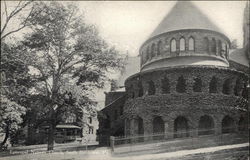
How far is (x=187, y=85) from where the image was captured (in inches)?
997

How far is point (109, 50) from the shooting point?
27188 millimetres

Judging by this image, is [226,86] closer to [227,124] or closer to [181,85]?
[227,124]

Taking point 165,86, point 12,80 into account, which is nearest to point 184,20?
point 165,86

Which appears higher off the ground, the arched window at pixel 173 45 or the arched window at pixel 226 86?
the arched window at pixel 173 45

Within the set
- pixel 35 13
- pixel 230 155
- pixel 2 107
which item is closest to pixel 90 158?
pixel 2 107

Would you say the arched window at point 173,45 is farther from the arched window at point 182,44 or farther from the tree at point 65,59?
the tree at point 65,59

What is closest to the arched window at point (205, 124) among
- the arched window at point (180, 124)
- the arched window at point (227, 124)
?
the arched window at point (227, 124)

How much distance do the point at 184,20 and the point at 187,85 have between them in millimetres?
7106

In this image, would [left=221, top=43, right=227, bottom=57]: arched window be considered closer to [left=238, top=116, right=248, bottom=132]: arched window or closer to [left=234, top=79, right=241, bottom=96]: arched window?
[left=234, top=79, right=241, bottom=96]: arched window

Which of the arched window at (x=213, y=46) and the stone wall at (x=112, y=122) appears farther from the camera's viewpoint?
the stone wall at (x=112, y=122)

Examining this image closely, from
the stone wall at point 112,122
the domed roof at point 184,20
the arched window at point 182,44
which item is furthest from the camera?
the stone wall at point 112,122

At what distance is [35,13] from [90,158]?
9.71 m

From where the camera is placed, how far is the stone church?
81.8ft

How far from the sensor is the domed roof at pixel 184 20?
2877 centimetres
